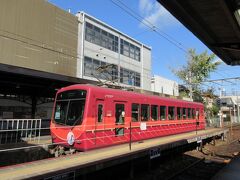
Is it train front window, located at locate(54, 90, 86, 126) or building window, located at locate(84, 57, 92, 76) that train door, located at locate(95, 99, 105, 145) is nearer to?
train front window, located at locate(54, 90, 86, 126)

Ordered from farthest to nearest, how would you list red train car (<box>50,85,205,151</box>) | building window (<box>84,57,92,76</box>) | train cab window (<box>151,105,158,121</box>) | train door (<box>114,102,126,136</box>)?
building window (<box>84,57,92,76</box>)
train cab window (<box>151,105,158,121</box>)
train door (<box>114,102,126,136</box>)
red train car (<box>50,85,205,151</box>)

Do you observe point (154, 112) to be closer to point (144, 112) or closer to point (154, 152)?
point (144, 112)

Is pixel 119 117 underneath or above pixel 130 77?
underneath

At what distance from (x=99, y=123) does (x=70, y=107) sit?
1380mm

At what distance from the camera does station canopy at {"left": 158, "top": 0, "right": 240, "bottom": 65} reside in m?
7.36

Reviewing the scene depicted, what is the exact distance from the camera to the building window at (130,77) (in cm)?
3581

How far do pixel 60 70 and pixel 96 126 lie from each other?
1638 centimetres

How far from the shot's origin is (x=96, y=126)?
11.7 m

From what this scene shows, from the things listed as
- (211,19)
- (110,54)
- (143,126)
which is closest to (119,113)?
(143,126)

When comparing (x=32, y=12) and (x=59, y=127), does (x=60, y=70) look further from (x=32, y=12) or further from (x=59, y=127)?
(x=59, y=127)

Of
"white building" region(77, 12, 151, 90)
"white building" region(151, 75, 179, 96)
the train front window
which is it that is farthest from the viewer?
"white building" region(151, 75, 179, 96)

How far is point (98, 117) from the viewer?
1188cm

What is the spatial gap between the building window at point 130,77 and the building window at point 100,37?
10.2ft

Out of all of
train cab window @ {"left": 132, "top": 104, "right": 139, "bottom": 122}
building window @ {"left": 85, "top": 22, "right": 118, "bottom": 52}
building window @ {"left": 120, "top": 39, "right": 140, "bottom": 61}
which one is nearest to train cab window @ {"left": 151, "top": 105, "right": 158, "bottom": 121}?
train cab window @ {"left": 132, "top": 104, "right": 139, "bottom": 122}
